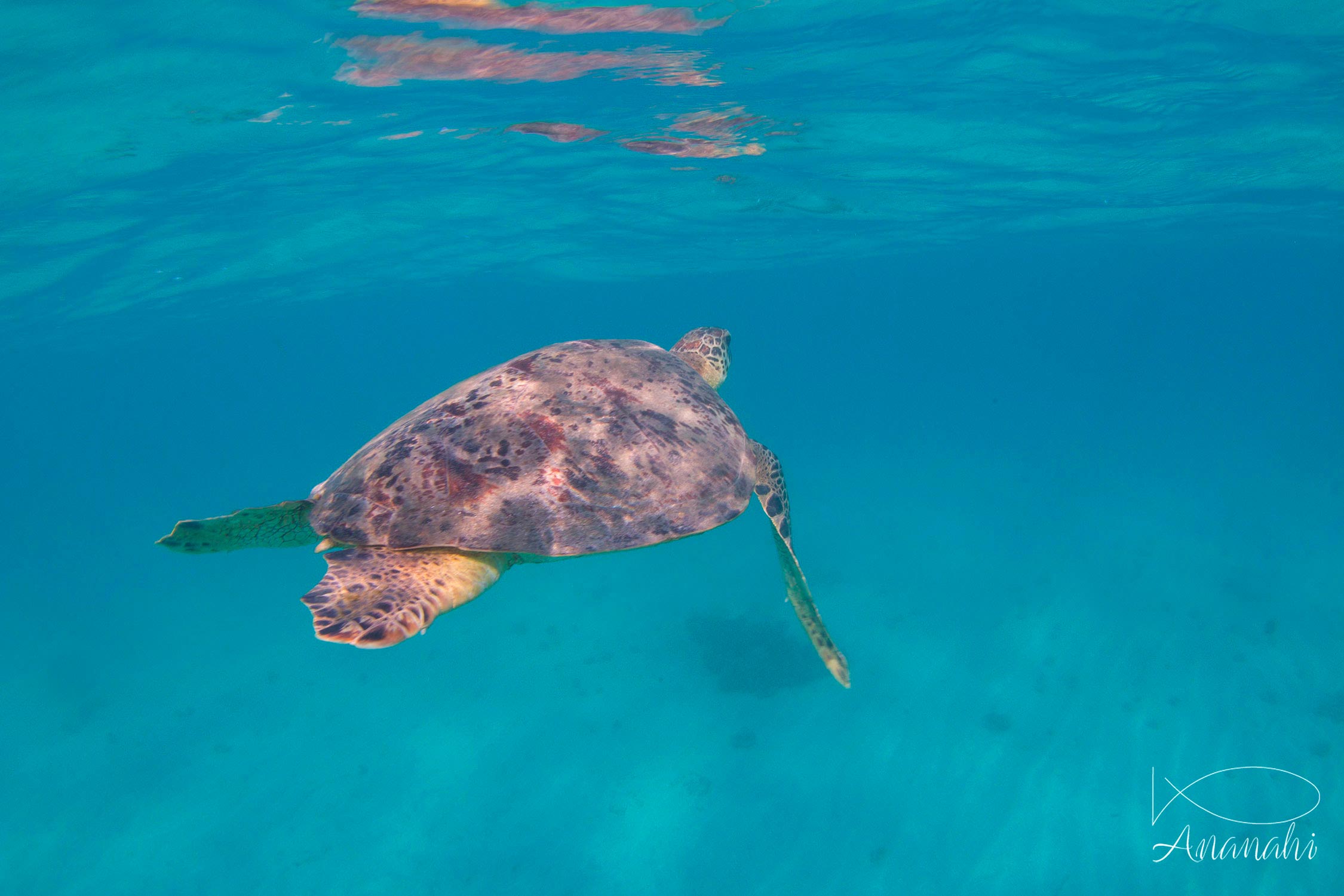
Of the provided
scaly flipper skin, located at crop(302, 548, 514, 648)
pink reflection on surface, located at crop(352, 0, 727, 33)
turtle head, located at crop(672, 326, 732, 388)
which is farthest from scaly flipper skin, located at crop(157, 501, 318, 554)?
pink reflection on surface, located at crop(352, 0, 727, 33)

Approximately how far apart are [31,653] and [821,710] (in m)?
22.5

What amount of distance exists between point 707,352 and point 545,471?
415cm

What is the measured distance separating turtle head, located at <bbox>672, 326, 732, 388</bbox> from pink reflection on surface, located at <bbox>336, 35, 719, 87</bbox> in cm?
513

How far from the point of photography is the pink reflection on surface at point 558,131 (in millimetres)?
13227

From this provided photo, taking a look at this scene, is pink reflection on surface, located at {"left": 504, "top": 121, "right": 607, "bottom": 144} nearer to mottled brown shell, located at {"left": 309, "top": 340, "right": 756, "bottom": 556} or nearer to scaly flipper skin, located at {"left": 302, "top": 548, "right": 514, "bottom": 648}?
mottled brown shell, located at {"left": 309, "top": 340, "right": 756, "bottom": 556}

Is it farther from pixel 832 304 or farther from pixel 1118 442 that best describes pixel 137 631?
pixel 832 304

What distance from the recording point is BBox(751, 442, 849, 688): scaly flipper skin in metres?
5.50

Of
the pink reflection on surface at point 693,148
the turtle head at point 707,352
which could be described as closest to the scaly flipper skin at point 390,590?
the turtle head at point 707,352

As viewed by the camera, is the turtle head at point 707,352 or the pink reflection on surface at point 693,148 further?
the pink reflection on surface at point 693,148

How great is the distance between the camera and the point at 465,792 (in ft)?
37.4

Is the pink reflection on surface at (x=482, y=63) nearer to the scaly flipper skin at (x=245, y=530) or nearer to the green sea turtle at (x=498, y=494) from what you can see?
the green sea turtle at (x=498, y=494)

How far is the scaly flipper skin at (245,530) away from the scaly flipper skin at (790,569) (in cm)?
354

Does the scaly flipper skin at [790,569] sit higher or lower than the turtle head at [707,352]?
lower

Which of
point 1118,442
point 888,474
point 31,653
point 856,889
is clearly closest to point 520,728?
point 856,889
